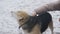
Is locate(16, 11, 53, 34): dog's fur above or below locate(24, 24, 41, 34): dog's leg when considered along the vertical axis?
above

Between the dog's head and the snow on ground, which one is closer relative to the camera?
the dog's head

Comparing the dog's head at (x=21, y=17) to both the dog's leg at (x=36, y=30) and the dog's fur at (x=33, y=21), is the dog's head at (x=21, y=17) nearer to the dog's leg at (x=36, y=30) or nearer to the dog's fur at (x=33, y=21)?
the dog's fur at (x=33, y=21)

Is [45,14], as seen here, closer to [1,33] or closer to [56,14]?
[1,33]

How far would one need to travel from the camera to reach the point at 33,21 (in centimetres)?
345

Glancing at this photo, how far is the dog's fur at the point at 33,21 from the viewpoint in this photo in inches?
127

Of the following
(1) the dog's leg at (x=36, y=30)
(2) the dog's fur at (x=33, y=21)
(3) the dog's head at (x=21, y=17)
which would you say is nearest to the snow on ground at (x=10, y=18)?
(2) the dog's fur at (x=33, y=21)

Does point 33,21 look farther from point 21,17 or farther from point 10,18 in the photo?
point 10,18

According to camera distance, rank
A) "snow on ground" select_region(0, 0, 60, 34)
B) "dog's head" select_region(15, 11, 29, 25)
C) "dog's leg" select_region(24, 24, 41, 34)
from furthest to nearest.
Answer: "snow on ground" select_region(0, 0, 60, 34) → "dog's leg" select_region(24, 24, 41, 34) → "dog's head" select_region(15, 11, 29, 25)

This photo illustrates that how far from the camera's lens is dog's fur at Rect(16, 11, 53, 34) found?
3.22 m

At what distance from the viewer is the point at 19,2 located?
769 centimetres

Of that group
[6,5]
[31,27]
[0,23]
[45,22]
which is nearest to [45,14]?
[45,22]

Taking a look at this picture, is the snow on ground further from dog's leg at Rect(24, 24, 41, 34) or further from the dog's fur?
dog's leg at Rect(24, 24, 41, 34)

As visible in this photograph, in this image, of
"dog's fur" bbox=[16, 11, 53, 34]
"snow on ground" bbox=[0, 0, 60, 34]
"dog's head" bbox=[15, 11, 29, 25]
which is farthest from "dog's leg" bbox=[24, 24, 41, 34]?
"snow on ground" bbox=[0, 0, 60, 34]

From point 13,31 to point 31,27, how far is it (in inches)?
63.3
